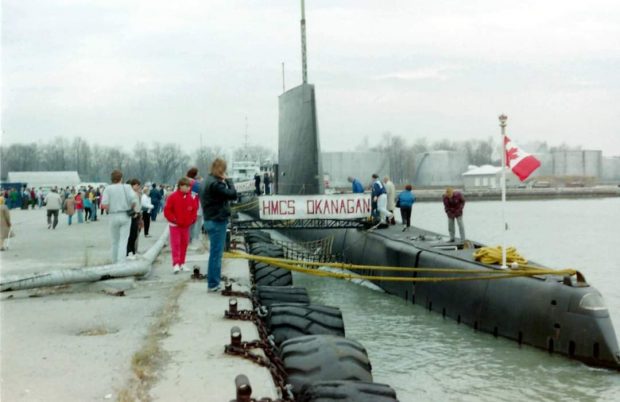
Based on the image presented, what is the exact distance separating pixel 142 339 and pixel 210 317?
35.0 inches

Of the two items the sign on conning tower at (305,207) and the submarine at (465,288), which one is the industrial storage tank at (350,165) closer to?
the submarine at (465,288)

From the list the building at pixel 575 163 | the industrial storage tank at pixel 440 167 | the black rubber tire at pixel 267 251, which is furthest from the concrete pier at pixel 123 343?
the building at pixel 575 163

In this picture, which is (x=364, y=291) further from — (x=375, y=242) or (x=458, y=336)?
(x=458, y=336)

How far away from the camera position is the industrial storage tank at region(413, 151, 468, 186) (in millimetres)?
130375

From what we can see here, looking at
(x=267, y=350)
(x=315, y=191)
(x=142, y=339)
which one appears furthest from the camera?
(x=315, y=191)

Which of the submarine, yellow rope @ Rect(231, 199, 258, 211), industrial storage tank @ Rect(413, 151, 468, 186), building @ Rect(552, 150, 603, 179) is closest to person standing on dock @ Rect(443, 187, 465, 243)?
the submarine

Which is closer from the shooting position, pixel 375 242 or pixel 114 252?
pixel 114 252

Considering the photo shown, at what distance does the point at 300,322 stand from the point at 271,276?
457 cm

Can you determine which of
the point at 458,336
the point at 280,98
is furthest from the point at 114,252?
the point at 280,98

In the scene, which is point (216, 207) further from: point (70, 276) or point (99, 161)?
point (99, 161)

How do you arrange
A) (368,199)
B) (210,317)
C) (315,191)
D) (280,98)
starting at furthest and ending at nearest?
(280,98) < (315,191) < (368,199) < (210,317)

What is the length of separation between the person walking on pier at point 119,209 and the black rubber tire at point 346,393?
7.30 metres

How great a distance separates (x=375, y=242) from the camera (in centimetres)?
1577

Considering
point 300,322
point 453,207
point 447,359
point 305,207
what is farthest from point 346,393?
point 453,207
